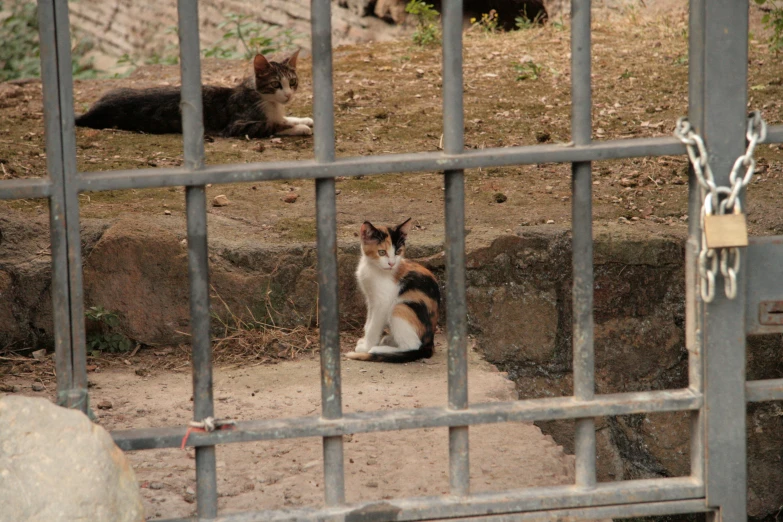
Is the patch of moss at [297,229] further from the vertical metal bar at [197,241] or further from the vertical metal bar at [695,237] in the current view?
the vertical metal bar at [695,237]

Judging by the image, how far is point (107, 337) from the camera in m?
4.55

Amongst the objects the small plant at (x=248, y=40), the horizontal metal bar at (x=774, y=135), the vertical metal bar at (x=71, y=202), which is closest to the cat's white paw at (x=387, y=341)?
the vertical metal bar at (x=71, y=202)

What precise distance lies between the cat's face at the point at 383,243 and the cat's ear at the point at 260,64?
9.36 feet

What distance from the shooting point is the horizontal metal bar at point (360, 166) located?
2285 millimetres

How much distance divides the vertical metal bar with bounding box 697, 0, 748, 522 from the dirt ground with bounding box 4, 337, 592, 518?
69cm

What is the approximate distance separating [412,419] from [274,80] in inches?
192

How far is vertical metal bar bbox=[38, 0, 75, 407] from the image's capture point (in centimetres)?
219

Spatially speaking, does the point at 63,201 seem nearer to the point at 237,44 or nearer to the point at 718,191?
the point at 718,191

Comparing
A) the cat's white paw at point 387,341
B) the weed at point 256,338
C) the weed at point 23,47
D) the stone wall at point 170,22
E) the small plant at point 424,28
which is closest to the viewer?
the weed at point 256,338

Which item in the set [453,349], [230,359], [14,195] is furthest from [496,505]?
[230,359]

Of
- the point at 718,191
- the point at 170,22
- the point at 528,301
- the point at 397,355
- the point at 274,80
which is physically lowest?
the point at 397,355

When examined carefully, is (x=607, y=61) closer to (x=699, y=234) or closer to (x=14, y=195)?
(x=699, y=234)

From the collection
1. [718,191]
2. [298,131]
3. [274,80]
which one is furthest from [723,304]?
[274,80]

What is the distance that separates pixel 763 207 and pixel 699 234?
2.93 meters
